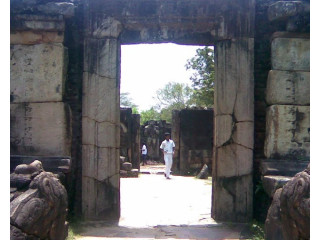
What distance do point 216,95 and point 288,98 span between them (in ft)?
3.39

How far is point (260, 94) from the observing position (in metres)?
6.36

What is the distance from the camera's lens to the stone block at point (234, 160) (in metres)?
6.18

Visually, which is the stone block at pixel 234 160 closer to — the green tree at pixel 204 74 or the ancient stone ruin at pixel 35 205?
the ancient stone ruin at pixel 35 205

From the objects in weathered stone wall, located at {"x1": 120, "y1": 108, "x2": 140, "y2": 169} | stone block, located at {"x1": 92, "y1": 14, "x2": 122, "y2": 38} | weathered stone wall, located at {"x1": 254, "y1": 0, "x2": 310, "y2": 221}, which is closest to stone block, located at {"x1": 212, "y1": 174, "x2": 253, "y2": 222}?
weathered stone wall, located at {"x1": 254, "y1": 0, "x2": 310, "y2": 221}

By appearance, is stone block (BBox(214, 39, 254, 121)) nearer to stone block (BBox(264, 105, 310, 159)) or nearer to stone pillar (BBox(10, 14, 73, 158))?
stone block (BBox(264, 105, 310, 159))

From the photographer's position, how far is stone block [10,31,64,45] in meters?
6.13

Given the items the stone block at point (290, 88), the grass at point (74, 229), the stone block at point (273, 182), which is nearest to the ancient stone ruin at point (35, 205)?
the grass at point (74, 229)

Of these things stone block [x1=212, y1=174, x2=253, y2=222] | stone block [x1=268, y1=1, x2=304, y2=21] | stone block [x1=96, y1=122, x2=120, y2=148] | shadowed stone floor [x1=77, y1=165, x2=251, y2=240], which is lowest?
shadowed stone floor [x1=77, y1=165, x2=251, y2=240]

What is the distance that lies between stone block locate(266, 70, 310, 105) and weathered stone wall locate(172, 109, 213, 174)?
9.37m

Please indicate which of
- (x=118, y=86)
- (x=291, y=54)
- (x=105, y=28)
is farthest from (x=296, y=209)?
(x=105, y=28)

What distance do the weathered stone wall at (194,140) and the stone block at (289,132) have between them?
30.9 ft

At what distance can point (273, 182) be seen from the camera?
205 inches

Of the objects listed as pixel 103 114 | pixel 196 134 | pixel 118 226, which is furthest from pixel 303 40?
pixel 196 134

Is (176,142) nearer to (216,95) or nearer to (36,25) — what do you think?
(216,95)
